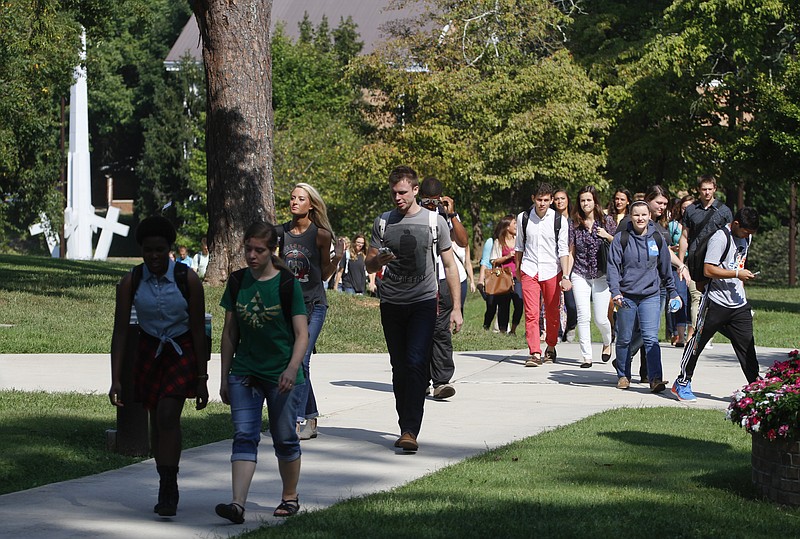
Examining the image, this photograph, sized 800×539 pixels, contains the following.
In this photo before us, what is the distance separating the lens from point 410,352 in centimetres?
900

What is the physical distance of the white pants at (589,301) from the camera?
14.2 metres

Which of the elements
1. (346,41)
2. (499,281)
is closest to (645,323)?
(499,281)

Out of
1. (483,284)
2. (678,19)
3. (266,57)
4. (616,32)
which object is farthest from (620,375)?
(616,32)

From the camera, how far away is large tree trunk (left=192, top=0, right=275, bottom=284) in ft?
65.6

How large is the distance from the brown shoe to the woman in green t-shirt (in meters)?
2.15

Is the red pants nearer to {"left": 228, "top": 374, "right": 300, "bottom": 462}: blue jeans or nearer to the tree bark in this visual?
{"left": 228, "top": 374, "right": 300, "bottom": 462}: blue jeans

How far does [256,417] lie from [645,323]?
6.53 meters

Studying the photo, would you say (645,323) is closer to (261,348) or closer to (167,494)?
(261,348)

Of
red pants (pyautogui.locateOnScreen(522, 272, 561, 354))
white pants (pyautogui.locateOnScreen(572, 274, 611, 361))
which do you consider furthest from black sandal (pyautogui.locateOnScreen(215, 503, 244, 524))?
red pants (pyautogui.locateOnScreen(522, 272, 561, 354))

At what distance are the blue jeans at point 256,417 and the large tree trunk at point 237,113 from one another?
45.0ft

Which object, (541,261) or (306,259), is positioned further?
(541,261)

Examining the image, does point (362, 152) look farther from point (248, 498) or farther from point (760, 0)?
point (248, 498)

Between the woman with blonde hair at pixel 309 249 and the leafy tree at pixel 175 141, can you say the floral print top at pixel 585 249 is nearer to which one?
the woman with blonde hair at pixel 309 249

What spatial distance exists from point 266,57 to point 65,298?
482 centimetres
